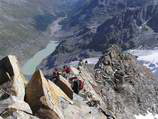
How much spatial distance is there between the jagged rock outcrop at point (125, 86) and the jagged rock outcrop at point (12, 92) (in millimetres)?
28844

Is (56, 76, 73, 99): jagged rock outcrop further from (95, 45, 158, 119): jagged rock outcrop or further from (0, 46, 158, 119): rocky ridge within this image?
(95, 45, 158, 119): jagged rock outcrop

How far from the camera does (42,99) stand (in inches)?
1321

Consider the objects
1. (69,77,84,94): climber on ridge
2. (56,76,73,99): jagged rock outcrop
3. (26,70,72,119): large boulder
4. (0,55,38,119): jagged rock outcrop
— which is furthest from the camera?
(69,77,84,94): climber on ridge

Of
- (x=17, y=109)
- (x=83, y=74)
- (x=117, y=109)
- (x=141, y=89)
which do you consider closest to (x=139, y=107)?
(x=141, y=89)

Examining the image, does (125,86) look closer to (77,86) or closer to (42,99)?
(77,86)

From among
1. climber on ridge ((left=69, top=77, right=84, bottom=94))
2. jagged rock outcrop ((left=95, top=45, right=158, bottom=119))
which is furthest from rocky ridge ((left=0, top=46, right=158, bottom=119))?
climber on ridge ((left=69, top=77, right=84, bottom=94))

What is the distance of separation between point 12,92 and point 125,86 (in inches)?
1664

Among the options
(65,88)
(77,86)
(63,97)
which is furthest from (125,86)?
(63,97)

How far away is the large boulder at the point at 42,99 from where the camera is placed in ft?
109

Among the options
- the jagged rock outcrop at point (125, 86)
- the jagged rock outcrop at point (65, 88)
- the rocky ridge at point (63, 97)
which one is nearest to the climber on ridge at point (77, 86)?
the rocky ridge at point (63, 97)

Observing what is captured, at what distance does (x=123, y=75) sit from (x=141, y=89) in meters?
4.16

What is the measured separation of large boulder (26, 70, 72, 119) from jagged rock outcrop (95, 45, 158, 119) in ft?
95.0

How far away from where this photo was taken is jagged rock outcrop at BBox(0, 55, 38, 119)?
1211 inches

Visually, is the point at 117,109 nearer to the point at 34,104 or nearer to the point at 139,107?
the point at 139,107
